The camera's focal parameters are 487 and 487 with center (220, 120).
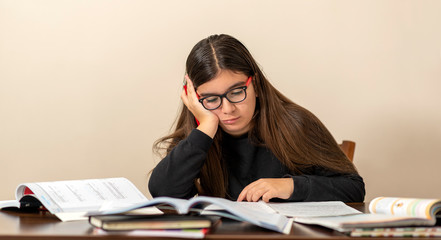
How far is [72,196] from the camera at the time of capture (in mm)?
1198

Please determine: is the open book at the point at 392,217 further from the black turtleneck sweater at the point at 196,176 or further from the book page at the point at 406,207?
the black turtleneck sweater at the point at 196,176

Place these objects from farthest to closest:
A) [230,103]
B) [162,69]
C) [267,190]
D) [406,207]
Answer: [162,69] < [230,103] < [267,190] < [406,207]

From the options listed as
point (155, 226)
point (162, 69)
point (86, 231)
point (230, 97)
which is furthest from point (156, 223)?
point (162, 69)

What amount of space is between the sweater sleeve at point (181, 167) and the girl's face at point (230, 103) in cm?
12

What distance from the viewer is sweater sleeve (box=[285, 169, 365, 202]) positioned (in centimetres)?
140

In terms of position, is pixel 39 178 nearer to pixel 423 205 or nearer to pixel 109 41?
pixel 109 41

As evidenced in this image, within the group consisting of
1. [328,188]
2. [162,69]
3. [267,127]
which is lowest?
[328,188]

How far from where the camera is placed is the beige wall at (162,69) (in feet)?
7.86

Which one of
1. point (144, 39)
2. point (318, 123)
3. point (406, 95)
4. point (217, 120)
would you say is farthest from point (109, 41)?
point (406, 95)

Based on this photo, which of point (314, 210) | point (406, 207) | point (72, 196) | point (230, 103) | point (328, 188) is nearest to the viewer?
point (406, 207)

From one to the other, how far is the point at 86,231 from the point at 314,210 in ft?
1.63

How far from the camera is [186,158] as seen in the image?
1.49 metres

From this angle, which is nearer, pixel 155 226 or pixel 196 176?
pixel 155 226

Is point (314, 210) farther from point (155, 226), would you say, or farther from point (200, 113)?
point (200, 113)
